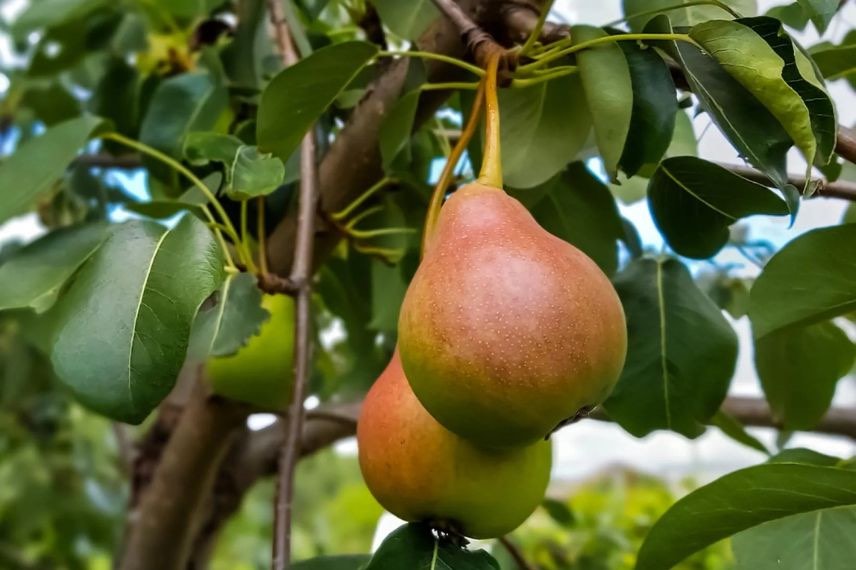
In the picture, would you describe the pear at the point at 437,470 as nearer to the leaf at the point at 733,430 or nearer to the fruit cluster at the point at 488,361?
the fruit cluster at the point at 488,361

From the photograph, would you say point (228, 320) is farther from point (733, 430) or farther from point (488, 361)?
point (733, 430)

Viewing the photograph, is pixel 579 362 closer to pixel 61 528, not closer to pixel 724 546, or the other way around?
pixel 724 546

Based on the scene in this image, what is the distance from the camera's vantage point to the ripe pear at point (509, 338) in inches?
11.8

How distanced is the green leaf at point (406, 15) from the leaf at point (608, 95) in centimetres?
18

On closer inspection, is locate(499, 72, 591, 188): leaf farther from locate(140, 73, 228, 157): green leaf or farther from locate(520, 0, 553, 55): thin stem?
locate(140, 73, 228, 157): green leaf

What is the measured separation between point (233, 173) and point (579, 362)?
0.21 meters

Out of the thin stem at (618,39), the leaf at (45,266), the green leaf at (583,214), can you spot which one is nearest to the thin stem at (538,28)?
the thin stem at (618,39)

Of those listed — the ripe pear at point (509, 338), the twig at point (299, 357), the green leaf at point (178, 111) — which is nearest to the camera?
the ripe pear at point (509, 338)

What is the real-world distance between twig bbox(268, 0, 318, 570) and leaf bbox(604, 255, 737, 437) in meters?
0.16

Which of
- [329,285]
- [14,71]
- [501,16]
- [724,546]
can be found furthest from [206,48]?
[724,546]

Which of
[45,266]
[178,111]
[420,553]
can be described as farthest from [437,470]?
[178,111]

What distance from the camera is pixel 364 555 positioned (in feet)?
1.49

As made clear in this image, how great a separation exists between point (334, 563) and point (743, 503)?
0.64ft

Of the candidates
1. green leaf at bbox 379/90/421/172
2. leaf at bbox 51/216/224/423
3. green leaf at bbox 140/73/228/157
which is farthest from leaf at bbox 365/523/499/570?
green leaf at bbox 140/73/228/157
